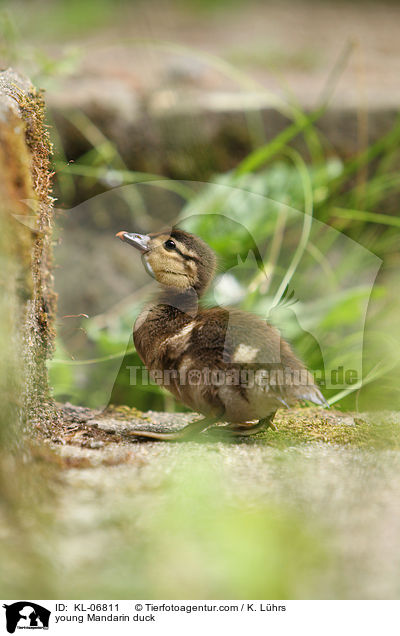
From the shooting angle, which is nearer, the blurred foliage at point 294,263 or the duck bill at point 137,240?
the duck bill at point 137,240

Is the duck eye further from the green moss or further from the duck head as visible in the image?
the green moss

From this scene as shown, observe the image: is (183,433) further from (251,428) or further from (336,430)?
(336,430)

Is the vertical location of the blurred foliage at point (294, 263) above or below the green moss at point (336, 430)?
above

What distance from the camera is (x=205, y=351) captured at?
51.8 inches

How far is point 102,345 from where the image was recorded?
2.05 m
